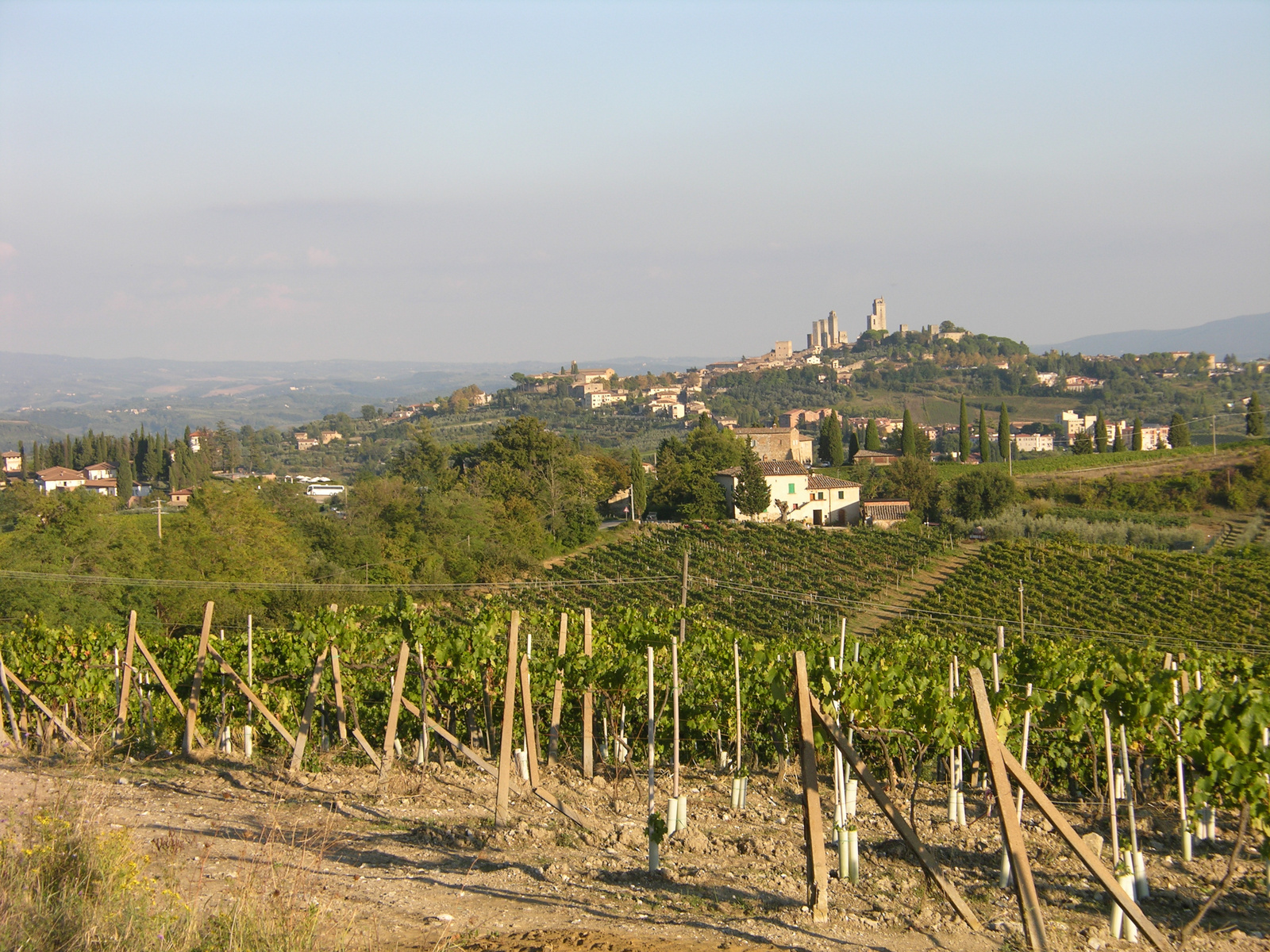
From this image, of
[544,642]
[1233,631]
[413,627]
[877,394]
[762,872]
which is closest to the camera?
[762,872]

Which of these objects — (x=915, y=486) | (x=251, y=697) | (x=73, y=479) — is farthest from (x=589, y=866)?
(x=73, y=479)

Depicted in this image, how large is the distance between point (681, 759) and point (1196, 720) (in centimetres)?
487

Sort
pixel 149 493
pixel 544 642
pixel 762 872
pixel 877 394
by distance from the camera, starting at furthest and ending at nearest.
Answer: pixel 877 394, pixel 149 493, pixel 544 642, pixel 762 872

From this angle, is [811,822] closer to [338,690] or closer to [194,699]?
[338,690]

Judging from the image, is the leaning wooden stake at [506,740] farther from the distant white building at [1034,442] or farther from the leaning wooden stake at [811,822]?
the distant white building at [1034,442]

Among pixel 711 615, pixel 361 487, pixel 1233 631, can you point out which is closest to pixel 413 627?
pixel 711 615

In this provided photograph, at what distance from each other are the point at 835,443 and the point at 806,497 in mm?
16062

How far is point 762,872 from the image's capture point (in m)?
5.49

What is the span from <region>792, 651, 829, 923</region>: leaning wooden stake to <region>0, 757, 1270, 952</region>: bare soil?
0.11m

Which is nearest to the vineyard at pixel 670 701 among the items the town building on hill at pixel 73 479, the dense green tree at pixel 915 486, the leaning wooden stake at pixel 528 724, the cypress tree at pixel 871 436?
the leaning wooden stake at pixel 528 724

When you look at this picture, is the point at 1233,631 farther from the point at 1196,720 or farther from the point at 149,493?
the point at 149,493

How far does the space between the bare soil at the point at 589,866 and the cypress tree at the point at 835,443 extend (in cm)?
6147

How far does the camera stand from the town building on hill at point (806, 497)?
5275 cm

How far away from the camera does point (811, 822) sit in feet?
15.5
